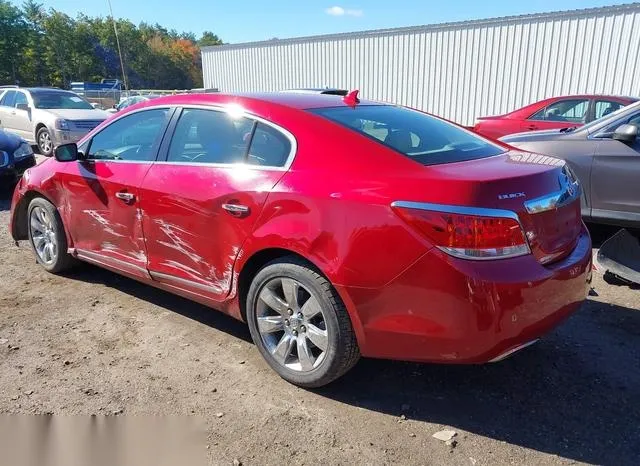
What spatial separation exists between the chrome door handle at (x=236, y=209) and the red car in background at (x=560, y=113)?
6.34m

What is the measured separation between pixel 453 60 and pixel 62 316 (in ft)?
54.1

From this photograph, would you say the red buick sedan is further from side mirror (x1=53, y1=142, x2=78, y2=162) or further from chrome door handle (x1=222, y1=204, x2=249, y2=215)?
side mirror (x1=53, y1=142, x2=78, y2=162)

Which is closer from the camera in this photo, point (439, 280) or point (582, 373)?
point (439, 280)

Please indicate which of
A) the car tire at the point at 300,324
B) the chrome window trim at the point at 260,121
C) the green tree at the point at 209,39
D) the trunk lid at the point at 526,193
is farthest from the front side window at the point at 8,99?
the green tree at the point at 209,39

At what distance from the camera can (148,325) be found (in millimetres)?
3738

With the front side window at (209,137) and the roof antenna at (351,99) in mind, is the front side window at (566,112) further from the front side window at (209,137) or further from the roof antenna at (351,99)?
the front side window at (209,137)

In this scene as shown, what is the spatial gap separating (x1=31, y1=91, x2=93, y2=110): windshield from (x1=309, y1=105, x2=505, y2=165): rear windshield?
38.3ft

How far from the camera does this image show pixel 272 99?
329cm

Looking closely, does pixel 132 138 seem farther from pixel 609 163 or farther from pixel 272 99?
pixel 609 163

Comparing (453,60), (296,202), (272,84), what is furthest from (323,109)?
(272,84)

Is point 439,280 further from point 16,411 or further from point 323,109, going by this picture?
point 16,411

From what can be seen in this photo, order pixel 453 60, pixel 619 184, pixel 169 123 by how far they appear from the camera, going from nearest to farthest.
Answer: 1. pixel 169 123
2. pixel 619 184
3. pixel 453 60

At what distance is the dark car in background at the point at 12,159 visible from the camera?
25.4 ft

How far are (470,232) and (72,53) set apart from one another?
81578 mm
